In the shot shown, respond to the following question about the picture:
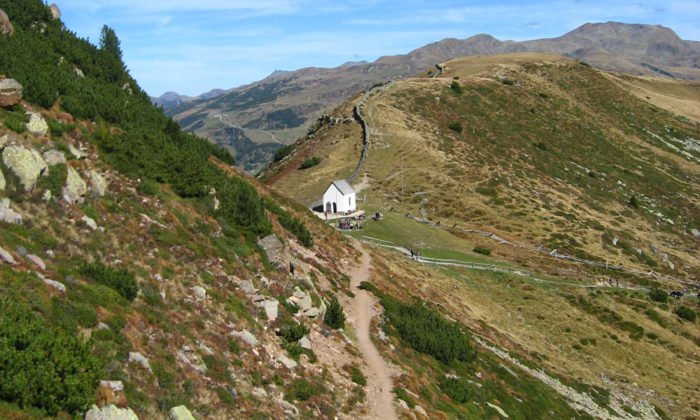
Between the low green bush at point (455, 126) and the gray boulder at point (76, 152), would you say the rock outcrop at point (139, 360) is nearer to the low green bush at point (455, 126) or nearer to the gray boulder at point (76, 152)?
the gray boulder at point (76, 152)

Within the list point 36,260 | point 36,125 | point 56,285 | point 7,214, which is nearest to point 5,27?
point 36,125

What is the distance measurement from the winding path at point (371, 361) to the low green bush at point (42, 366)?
39.7ft

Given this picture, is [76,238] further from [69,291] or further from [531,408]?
[531,408]

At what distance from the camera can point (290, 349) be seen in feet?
73.9

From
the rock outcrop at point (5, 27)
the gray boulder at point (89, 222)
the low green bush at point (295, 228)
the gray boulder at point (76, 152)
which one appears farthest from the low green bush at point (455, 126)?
the gray boulder at point (89, 222)

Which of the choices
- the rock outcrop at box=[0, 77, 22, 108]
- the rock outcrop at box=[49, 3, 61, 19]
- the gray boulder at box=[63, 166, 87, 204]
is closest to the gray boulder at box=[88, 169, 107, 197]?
the gray boulder at box=[63, 166, 87, 204]

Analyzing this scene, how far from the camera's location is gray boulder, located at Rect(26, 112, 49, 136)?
22828 mm

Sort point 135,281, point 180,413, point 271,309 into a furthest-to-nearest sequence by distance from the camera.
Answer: point 271,309 < point 135,281 < point 180,413

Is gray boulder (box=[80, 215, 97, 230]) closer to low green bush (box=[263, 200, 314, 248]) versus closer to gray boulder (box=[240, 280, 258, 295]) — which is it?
gray boulder (box=[240, 280, 258, 295])

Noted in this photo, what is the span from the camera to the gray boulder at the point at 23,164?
1938 cm

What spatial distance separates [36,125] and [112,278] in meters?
9.61

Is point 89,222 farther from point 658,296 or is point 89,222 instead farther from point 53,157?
point 658,296

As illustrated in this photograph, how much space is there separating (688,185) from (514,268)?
82.7 meters

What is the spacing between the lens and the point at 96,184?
23.4 metres
